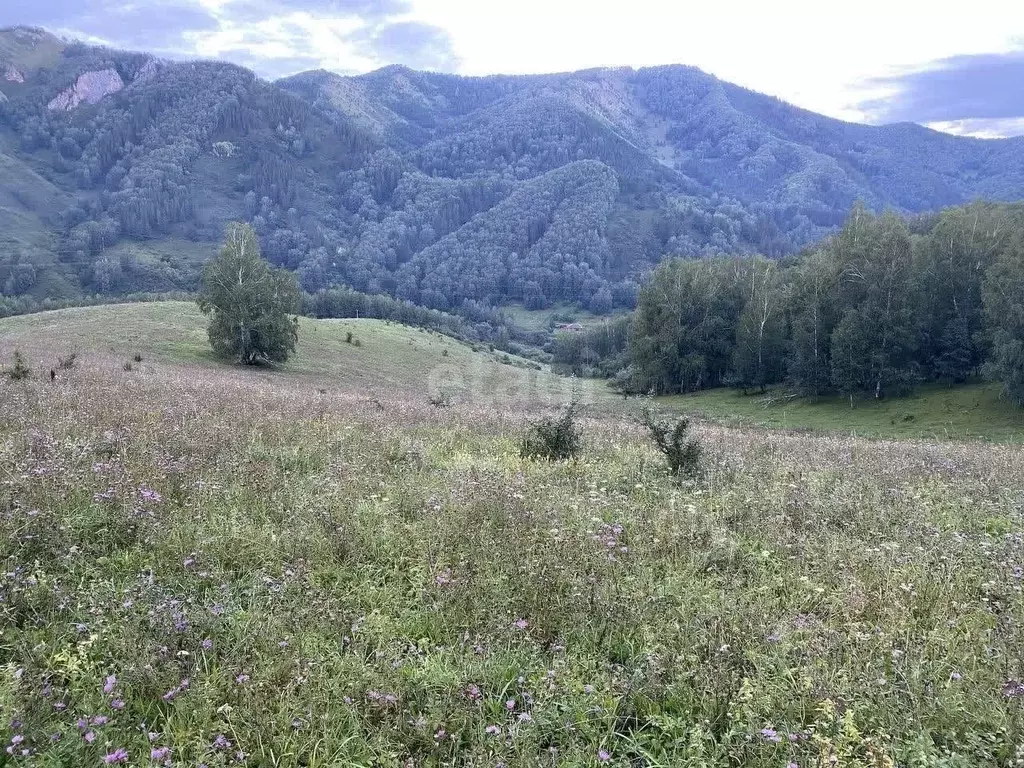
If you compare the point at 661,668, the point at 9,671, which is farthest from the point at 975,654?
the point at 9,671

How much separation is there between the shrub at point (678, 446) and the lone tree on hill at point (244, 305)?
135 feet

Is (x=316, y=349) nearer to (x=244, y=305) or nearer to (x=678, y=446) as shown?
(x=244, y=305)

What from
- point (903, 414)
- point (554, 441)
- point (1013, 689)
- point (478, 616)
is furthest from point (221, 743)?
point (903, 414)

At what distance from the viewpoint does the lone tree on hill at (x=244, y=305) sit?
4503 centimetres

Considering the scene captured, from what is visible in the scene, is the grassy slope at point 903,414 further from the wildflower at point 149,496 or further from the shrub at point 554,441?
the wildflower at point 149,496

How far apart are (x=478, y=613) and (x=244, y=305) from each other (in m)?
45.2

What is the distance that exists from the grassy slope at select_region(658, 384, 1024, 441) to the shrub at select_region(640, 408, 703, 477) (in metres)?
34.7

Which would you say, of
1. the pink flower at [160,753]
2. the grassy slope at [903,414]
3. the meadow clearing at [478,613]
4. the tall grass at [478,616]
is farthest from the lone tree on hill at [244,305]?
the pink flower at [160,753]

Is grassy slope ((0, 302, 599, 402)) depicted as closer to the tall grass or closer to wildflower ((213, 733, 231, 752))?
the tall grass

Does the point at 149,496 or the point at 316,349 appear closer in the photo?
the point at 149,496

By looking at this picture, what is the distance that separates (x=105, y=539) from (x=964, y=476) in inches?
470

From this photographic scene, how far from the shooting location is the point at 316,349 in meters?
57.2

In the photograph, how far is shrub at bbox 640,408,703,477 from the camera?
944 centimetres

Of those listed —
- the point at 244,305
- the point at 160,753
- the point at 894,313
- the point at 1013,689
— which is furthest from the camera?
the point at 894,313
